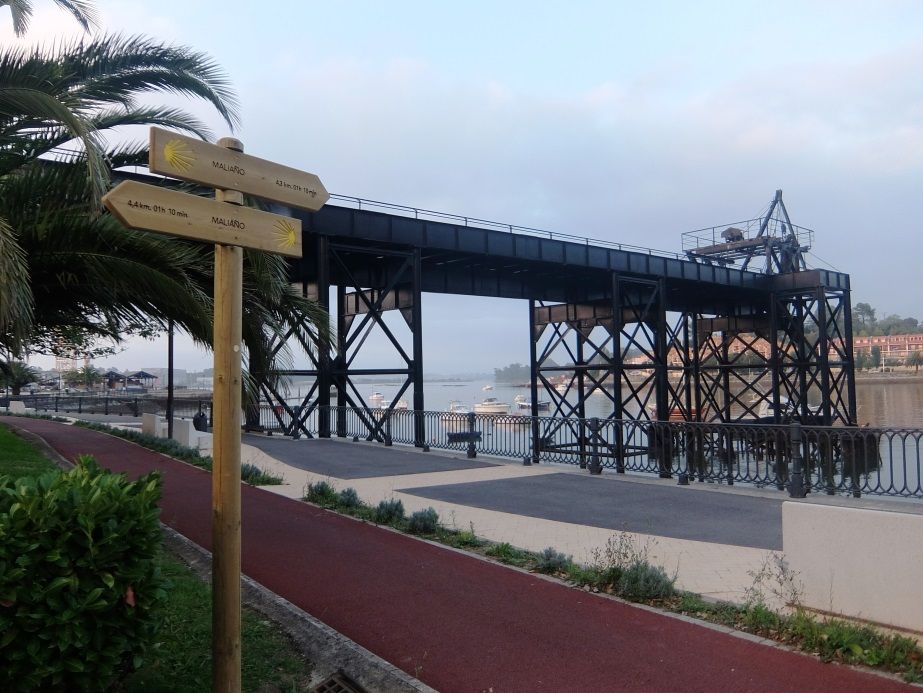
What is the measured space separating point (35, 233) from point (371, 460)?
11535mm

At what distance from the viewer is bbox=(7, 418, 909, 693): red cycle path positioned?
4520 millimetres

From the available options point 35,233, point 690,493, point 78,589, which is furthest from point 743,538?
point 35,233

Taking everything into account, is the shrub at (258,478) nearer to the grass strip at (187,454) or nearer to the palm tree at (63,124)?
the grass strip at (187,454)

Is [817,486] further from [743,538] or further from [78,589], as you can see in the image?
[78,589]

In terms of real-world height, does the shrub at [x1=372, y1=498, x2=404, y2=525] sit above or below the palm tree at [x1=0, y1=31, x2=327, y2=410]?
below

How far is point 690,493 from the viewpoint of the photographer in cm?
1185

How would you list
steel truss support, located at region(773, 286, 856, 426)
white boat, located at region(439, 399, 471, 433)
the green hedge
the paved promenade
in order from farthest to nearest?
steel truss support, located at region(773, 286, 856, 426)
white boat, located at region(439, 399, 471, 433)
the paved promenade
the green hedge

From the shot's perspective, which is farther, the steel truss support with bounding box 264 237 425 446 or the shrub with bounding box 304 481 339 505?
the steel truss support with bounding box 264 237 425 446

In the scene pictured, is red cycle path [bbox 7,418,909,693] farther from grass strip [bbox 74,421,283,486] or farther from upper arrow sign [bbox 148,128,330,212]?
grass strip [bbox 74,421,283,486]

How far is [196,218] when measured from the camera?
3633 millimetres

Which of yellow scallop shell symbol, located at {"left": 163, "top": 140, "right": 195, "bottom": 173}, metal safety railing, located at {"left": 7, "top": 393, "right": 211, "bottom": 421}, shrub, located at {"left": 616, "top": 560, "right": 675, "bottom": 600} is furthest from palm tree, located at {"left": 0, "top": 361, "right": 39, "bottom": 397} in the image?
shrub, located at {"left": 616, "top": 560, "right": 675, "bottom": 600}

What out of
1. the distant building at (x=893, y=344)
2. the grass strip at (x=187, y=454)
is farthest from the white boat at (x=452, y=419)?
the distant building at (x=893, y=344)

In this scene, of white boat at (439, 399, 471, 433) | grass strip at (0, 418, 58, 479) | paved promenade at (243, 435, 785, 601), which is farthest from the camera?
white boat at (439, 399, 471, 433)

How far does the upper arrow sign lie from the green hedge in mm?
1637
